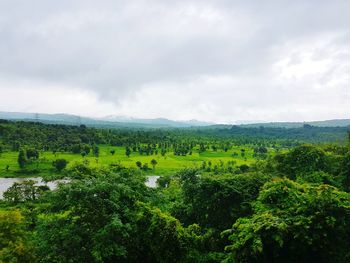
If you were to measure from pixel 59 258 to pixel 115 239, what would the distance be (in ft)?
7.83

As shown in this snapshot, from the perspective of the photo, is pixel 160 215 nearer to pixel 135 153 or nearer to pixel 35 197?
pixel 35 197

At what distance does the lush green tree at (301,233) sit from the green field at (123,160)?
2269 inches

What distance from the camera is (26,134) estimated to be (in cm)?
12950

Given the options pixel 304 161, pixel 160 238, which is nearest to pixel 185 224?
pixel 160 238

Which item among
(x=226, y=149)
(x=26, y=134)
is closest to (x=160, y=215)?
(x=226, y=149)

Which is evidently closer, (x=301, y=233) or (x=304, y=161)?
(x=301, y=233)

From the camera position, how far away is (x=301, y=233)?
37.9 ft

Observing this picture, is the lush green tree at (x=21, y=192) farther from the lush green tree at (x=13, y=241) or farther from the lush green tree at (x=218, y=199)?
the lush green tree at (x=218, y=199)

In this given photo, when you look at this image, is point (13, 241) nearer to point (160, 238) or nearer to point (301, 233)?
point (160, 238)

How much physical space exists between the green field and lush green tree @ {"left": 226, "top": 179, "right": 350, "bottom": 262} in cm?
5762

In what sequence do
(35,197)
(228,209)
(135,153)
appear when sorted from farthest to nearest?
(135,153) < (35,197) < (228,209)

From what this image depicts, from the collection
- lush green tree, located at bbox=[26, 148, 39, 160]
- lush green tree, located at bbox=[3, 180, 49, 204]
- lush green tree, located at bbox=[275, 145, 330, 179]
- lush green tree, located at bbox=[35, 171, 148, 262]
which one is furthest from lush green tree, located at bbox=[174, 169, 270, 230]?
lush green tree, located at bbox=[26, 148, 39, 160]

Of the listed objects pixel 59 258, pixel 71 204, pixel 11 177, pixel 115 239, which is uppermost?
pixel 71 204

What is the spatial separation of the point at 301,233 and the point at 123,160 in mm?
88083
